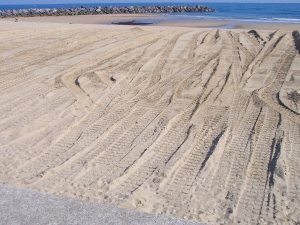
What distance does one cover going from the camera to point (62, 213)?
2.48 meters

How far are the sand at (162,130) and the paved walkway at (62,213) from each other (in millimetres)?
849

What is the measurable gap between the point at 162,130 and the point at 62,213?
9.29 ft

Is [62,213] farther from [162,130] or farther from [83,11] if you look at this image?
[83,11]

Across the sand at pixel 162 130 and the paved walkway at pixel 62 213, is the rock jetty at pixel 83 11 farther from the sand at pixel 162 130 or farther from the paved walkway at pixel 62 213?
the paved walkway at pixel 62 213

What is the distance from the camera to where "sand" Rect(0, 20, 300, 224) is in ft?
11.8

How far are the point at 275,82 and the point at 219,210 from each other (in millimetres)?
4909

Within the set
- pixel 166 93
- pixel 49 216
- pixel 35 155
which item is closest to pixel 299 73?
pixel 166 93

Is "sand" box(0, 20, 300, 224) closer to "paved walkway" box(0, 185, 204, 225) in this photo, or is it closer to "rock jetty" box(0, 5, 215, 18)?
"paved walkway" box(0, 185, 204, 225)

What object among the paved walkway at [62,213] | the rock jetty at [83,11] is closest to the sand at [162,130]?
the paved walkway at [62,213]

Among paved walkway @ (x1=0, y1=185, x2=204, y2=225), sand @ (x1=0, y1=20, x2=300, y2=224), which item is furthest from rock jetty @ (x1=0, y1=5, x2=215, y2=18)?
paved walkway @ (x1=0, y1=185, x2=204, y2=225)

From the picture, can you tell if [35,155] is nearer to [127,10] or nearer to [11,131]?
[11,131]

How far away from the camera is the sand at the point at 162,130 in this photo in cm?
358

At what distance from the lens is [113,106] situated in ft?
20.3

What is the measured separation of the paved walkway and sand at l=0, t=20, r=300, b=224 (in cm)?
85
